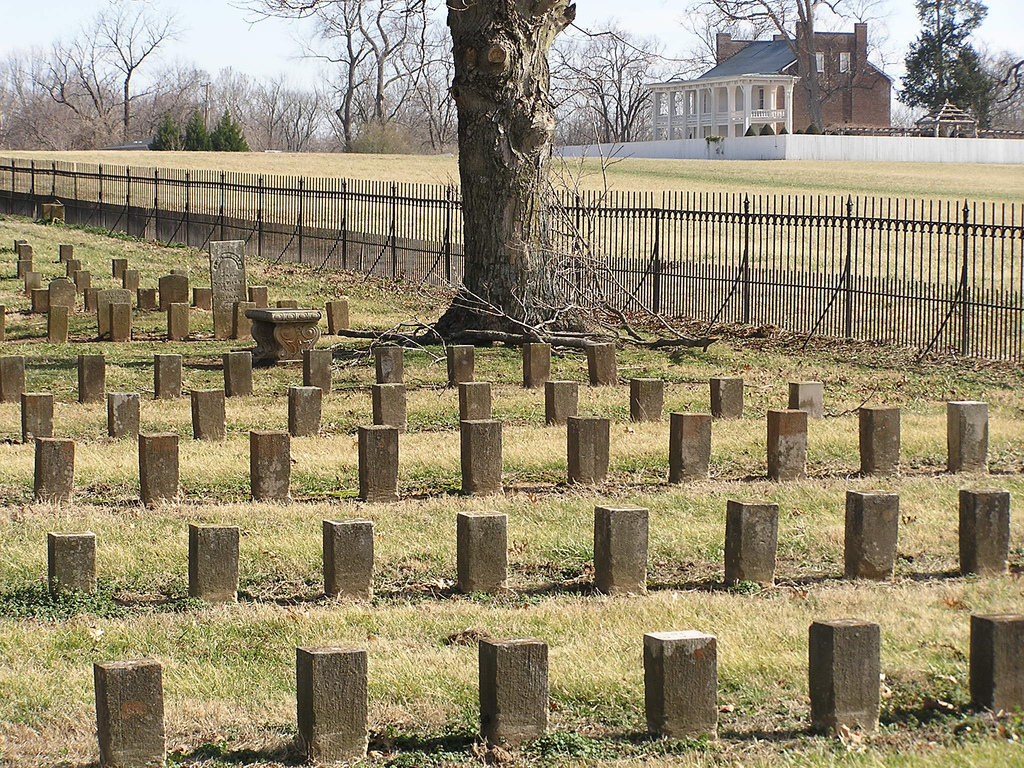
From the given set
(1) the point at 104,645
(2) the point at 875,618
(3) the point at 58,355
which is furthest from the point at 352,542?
(3) the point at 58,355

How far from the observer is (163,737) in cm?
394


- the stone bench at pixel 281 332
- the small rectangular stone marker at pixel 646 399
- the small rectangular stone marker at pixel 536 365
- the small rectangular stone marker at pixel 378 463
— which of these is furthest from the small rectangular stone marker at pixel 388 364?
the small rectangular stone marker at pixel 378 463

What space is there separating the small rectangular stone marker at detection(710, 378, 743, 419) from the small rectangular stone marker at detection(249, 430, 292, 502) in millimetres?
4175

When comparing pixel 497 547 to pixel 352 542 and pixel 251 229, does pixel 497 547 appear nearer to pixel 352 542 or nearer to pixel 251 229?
pixel 352 542

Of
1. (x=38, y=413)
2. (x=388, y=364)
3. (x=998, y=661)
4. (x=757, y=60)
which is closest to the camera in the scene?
(x=998, y=661)

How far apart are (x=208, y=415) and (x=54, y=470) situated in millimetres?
2169

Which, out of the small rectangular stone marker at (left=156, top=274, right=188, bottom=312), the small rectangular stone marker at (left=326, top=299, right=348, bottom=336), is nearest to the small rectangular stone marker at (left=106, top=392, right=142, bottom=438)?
the small rectangular stone marker at (left=326, top=299, right=348, bottom=336)

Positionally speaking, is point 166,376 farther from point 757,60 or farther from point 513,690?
point 757,60

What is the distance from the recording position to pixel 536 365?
12.8 meters

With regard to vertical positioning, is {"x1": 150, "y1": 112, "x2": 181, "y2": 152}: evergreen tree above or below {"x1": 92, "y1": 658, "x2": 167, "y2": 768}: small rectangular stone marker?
above

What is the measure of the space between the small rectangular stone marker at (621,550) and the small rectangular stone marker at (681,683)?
1.64 m

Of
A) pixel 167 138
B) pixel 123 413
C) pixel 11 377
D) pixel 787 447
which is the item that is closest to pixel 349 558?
pixel 787 447

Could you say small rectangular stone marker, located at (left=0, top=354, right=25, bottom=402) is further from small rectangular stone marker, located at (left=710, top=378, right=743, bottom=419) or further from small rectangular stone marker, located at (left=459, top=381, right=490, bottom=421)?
small rectangular stone marker, located at (left=710, top=378, right=743, bottom=419)

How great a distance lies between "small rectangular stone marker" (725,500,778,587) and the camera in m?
5.96
